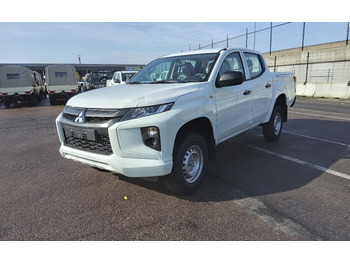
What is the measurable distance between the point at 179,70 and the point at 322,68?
17888mm

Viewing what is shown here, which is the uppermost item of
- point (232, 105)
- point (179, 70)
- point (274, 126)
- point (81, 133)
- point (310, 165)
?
point (179, 70)

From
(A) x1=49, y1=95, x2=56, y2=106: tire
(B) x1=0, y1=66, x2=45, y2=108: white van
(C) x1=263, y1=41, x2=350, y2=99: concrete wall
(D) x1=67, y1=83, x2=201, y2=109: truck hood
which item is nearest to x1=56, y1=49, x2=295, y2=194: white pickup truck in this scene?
(D) x1=67, y1=83, x2=201, y2=109: truck hood

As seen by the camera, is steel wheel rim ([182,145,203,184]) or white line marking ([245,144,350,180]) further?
white line marking ([245,144,350,180])

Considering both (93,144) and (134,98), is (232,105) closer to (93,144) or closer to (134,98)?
(134,98)

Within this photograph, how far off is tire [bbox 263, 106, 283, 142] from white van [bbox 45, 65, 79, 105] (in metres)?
14.5

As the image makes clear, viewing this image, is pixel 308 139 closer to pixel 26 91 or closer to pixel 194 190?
pixel 194 190

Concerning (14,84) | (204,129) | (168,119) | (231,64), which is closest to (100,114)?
(168,119)

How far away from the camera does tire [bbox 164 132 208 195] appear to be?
3076mm

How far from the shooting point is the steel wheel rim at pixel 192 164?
3.28 meters

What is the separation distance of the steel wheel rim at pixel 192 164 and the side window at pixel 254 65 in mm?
2096

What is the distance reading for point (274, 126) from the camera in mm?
5758

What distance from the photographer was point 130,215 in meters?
2.96

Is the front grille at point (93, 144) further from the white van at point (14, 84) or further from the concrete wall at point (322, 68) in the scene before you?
the concrete wall at point (322, 68)

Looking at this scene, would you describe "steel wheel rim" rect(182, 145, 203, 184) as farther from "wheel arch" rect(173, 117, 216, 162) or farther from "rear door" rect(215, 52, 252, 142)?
"rear door" rect(215, 52, 252, 142)
